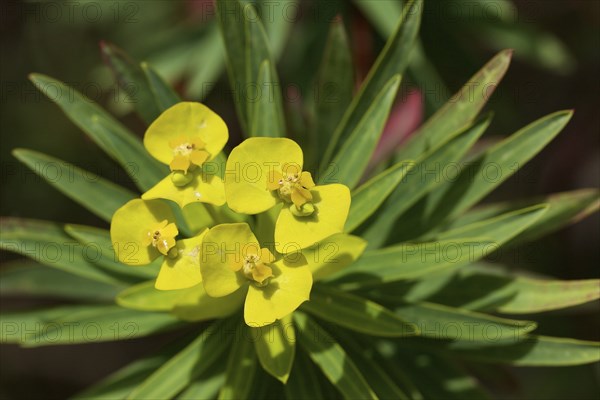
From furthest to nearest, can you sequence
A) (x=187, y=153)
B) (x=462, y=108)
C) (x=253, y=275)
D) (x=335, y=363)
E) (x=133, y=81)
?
(x=133, y=81) < (x=462, y=108) < (x=335, y=363) < (x=187, y=153) < (x=253, y=275)

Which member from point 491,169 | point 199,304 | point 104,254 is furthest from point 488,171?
point 104,254

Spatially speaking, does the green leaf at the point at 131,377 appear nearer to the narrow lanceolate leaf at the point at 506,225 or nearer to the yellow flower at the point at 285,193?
the yellow flower at the point at 285,193

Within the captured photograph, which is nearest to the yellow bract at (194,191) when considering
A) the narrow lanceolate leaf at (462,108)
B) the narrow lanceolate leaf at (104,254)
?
the narrow lanceolate leaf at (104,254)

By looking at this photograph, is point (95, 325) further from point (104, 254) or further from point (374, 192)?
point (374, 192)

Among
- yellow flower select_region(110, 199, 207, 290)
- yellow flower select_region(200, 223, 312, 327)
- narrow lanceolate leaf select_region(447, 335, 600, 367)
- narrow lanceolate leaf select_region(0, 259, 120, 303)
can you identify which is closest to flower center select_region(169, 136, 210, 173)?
yellow flower select_region(110, 199, 207, 290)

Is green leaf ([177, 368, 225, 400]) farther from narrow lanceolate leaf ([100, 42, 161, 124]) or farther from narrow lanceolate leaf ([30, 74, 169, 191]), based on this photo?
narrow lanceolate leaf ([100, 42, 161, 124])
